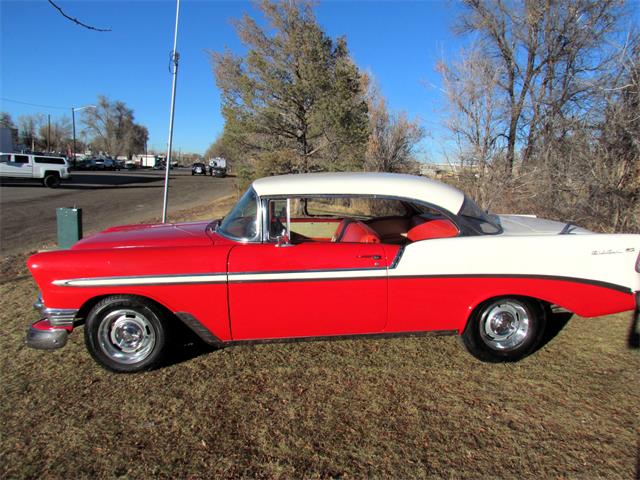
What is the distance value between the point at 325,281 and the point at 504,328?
1.59 m

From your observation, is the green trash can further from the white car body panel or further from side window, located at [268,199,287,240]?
the white car body panel

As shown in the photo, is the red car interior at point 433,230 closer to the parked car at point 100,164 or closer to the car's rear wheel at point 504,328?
the car's rear wheel at point 504,328

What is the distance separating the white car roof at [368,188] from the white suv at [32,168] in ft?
85.6

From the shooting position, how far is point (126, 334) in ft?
10.3

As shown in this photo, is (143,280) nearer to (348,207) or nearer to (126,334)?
(126,334)

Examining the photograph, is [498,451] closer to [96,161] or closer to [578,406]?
[578,406]

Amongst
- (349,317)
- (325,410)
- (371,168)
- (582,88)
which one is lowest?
(325,410)

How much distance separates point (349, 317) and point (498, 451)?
128 cm

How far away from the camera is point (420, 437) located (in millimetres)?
2492

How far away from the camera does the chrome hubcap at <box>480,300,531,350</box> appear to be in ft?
10.9

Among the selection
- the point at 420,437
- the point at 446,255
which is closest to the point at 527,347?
the point at 446,255

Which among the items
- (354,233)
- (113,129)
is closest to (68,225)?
(354,233)

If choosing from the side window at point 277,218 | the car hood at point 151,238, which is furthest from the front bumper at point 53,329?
the side window at point 277,218

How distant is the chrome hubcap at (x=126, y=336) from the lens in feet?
10.1
